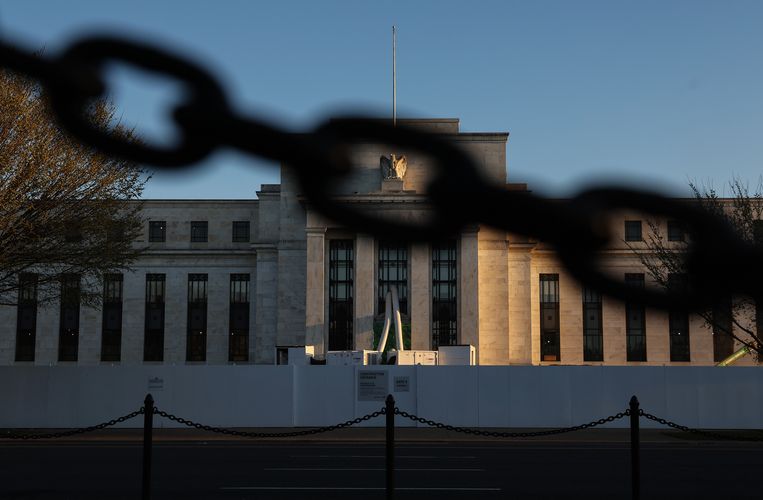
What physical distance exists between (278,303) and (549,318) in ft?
63.6

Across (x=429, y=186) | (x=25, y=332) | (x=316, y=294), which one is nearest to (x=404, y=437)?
(x=429, y=186)

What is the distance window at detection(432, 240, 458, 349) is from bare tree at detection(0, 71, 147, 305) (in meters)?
33.4

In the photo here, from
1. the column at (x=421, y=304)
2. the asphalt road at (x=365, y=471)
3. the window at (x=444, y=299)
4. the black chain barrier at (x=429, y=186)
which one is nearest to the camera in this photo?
the black chain barrier at (x=429, y=186)

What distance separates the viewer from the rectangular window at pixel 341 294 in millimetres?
60875

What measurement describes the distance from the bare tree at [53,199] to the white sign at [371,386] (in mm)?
8043

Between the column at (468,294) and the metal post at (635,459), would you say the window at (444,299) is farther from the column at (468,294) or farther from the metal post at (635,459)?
the metal post at (635,459)

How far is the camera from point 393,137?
107 cm

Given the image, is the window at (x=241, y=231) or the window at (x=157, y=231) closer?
the window at (x=157, y=231)

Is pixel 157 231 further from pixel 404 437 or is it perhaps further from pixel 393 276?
pixel 404 437

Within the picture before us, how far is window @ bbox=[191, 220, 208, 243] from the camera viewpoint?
2712 inches

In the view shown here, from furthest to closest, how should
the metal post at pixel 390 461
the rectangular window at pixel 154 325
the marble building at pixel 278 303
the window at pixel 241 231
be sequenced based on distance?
the window at pixel 241 231, the rectangular window at pixel 154 325, the marble building at pixel 278 303, the metal post at pixel 390 461

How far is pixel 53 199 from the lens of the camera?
80.9 ft

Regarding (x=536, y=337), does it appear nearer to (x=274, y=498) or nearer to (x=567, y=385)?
(x=567, y=385)

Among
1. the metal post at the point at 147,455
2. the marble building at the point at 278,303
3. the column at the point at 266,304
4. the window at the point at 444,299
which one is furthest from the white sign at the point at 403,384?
the column at the point at 266,304
